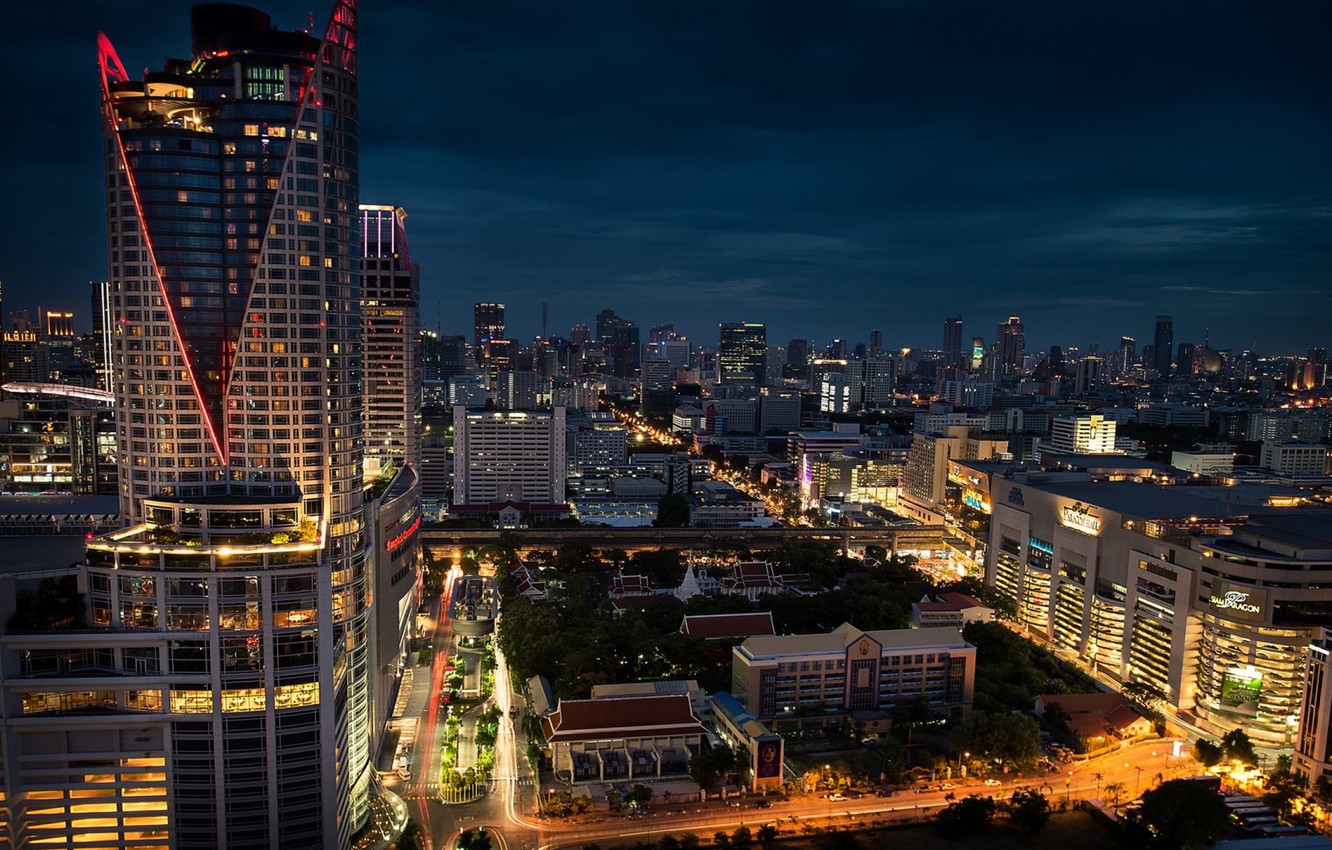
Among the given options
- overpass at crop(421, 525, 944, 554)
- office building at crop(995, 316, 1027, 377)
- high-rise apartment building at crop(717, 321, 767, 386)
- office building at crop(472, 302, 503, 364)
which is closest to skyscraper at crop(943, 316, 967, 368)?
office building at crop(995, 316, 1027, 377)

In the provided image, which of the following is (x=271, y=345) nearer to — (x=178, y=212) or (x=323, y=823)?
(x=178, y=212)

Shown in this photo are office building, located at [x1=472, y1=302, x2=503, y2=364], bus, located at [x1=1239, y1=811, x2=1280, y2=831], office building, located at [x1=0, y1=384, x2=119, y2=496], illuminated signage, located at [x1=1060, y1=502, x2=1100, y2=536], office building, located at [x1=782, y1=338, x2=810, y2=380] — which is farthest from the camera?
office building, located at [x1=782, y1=338, x2=810, y2=380]

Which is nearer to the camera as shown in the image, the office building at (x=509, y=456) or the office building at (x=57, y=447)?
the office building at (x=57, y=447)

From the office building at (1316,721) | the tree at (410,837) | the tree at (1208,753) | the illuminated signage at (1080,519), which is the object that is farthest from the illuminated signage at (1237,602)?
the tree at (410,837)

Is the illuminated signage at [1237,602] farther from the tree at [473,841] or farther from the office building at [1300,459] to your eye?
the office building at [1300,459]

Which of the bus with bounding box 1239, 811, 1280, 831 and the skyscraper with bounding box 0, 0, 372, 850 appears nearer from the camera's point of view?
the skyscraper with bounding box 0, 0, 372, 850

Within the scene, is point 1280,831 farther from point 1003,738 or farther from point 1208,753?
point 1003,738

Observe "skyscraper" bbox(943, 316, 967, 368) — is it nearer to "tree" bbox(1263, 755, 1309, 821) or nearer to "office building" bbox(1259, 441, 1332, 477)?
"office building" bbox(1259, 441, 1332, 477)

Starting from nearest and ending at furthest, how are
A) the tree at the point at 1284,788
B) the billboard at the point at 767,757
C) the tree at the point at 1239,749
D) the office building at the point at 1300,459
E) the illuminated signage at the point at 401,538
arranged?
the tree at the point at 1284,788
the billboard at the point at 767,757
the tree at the point at 1239,749
the illuminated signage at the point at 401,538
the office building at the point at 1300,459
